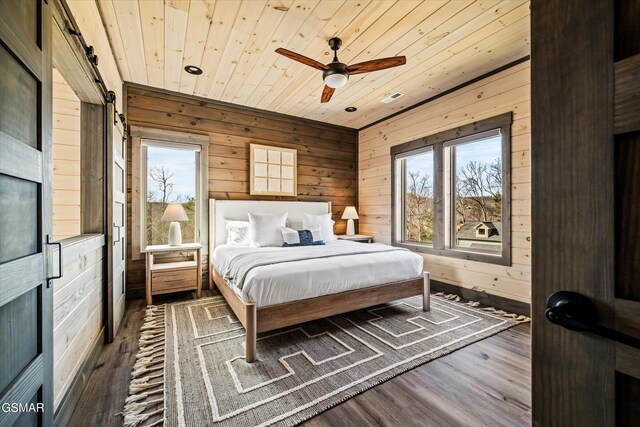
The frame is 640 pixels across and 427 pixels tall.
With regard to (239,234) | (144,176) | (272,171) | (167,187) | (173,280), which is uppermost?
(272,171)

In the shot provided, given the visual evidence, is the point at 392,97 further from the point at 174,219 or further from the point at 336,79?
the point at 174,219

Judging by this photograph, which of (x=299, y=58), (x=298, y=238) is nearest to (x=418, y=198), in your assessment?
(x=298, y=238)

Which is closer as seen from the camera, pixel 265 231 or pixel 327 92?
pixel 327 92

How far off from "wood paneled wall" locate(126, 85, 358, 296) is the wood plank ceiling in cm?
30

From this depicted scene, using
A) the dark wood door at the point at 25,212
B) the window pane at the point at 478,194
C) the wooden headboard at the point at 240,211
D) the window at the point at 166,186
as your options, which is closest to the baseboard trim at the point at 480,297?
the window pane at the point at 478,194

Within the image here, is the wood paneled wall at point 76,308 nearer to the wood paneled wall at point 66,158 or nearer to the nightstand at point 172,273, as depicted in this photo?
the wood paneled wall at point 66,158

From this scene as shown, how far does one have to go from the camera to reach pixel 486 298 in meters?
3.25

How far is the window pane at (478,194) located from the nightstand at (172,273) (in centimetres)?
355

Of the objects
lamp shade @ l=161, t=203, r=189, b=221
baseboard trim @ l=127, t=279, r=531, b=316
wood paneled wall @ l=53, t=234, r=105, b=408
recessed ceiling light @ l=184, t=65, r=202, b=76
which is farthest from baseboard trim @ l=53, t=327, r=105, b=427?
recessed ceiling light @ l=184, t=65, r=202, b=76

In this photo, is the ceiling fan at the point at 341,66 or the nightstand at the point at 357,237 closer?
the ceiling fan at the point at 341,66

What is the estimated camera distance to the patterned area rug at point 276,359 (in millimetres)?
1569

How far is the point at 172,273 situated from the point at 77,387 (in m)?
1.77

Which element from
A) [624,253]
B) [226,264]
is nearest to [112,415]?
[226,264]

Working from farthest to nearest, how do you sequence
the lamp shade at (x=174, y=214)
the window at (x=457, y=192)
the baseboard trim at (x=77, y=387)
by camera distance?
the lamp shade at (x=174, y=214) → the window at (x=457, y=192) → the baseboard trim at (x=77, y=387)
